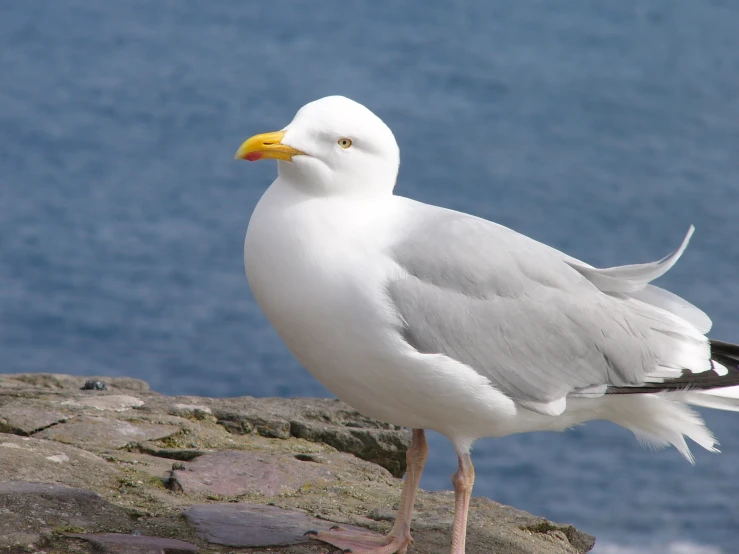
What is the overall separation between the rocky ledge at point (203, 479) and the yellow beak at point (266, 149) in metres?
1.15

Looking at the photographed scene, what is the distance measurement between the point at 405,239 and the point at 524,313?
45cm

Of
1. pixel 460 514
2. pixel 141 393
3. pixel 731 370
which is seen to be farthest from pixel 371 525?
pixel 141 393

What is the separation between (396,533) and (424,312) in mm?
813

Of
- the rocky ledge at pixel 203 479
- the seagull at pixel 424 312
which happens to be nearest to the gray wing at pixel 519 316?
the seagull at pixel 424 312

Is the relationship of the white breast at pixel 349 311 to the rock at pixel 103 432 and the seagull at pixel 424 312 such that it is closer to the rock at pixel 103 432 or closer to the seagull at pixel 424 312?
the seagull at pixel 424 312

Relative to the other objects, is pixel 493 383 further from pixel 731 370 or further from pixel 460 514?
pixel 731 370

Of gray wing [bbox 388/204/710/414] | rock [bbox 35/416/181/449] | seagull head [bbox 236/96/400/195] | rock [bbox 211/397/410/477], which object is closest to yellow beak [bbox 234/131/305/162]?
seagull head [bbox 236/96/400/195]

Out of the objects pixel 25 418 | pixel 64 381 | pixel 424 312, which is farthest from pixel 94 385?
pixel 424 312

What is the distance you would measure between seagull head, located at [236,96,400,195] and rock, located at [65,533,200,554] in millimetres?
1121

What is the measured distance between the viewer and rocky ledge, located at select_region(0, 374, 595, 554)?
3090 mm

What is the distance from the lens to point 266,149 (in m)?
3.04

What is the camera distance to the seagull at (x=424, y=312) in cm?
299

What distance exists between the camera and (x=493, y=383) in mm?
3121

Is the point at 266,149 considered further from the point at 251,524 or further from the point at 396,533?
the point at 396,533
